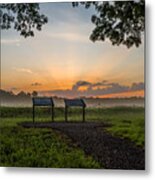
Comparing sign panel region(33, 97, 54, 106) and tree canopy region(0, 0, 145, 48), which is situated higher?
tree canopy region(0, 0, 145, 48)

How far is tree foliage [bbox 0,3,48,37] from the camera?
249 cm

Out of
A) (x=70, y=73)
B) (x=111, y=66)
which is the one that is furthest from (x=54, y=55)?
(x=111, y=66)

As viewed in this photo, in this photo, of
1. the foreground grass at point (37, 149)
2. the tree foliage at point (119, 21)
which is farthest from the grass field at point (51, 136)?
the tree foliage at point (119, 21)

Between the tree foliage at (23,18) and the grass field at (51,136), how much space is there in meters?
0.41

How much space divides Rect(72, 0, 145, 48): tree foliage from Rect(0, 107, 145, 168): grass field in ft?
1.12

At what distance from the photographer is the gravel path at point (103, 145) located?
7.82 ft

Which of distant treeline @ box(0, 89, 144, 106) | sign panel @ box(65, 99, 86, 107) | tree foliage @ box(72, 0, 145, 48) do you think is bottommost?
sign panel @ box(65, 99, 86, 107)

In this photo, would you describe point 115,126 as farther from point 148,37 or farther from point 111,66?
point 148,37

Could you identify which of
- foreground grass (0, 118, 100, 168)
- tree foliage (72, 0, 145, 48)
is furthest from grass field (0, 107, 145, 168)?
tree foliage (72, 0, 145, 48)

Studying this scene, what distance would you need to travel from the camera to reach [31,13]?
98.3 inches

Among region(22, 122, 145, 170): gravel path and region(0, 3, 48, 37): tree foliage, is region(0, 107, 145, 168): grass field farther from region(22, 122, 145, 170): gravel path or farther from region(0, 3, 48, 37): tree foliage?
region(0, 3, 48, 37): tree foliage

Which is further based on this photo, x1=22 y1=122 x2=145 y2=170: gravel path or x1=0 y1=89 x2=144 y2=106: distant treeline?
x1=0 y1=89 x2=144 y2=106: distant treeline

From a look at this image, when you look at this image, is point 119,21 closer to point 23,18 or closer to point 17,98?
point 23,18

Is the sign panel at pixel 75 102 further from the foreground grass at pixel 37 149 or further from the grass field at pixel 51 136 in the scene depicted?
the foreground grass at pixel 37 149
